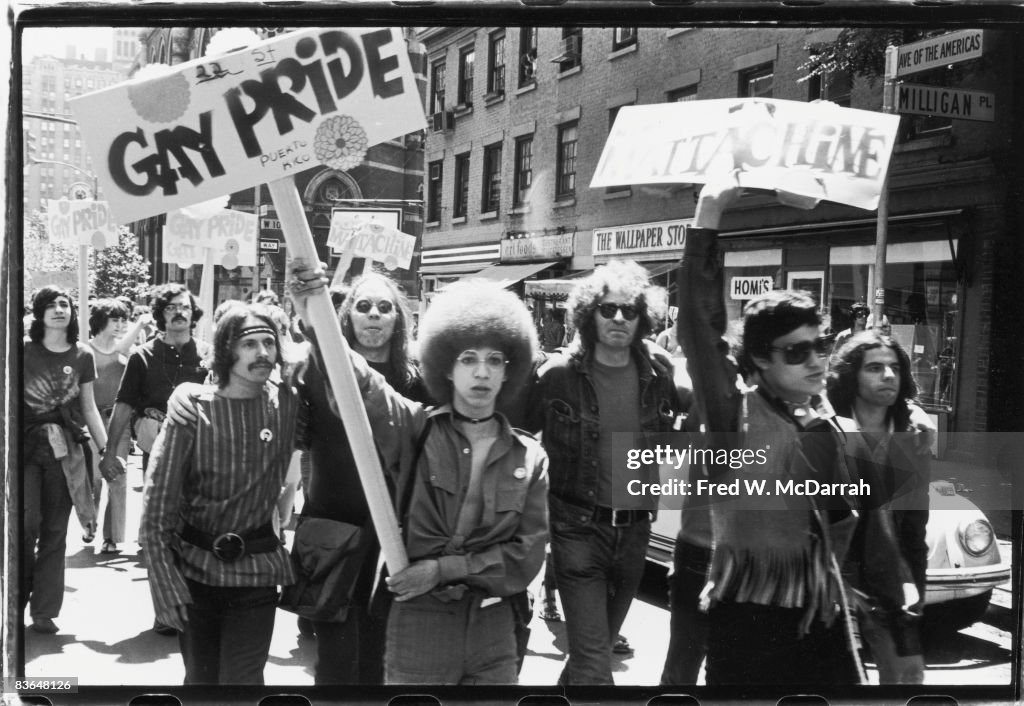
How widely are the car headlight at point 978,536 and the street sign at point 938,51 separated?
1508mm

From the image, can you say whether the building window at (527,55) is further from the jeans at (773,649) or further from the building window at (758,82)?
the jeans at (773,649)

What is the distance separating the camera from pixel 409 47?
335cm

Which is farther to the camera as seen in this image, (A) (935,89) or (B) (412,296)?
(B) (412,296)

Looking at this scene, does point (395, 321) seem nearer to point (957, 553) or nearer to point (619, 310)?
point (619, 310)

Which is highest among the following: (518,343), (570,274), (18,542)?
(570,274)

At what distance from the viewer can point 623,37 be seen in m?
3.41

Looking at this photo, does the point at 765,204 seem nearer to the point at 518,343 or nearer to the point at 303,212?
the point at 518,343

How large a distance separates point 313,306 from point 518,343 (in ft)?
2.23

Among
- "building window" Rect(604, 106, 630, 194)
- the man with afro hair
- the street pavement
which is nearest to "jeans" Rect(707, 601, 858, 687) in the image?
the street pavement

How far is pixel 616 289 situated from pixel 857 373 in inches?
32.7

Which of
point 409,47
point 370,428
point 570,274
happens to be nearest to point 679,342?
point 570,274

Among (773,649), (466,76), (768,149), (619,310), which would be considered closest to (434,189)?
(466,76)

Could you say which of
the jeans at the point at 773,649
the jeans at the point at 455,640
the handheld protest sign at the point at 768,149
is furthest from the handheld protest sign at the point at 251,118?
the jeans at the point at 773,649

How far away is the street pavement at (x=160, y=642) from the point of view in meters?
3.36
